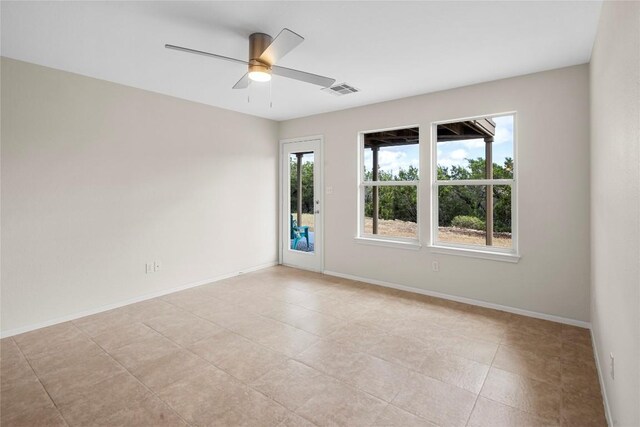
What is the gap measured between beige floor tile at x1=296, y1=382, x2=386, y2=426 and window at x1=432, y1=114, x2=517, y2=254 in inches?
96.9

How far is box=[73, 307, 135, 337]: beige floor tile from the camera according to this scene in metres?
3.07

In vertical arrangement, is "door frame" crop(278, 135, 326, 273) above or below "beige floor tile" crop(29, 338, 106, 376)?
above

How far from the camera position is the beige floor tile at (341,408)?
1841mm

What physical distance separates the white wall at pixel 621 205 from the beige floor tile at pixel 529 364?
1.03ft

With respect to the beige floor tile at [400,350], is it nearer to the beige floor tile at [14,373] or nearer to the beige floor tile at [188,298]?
the beige floor tile at [188,298]

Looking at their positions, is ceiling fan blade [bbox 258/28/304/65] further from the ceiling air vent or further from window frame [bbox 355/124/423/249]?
window frame [bbox 355/124/423/249]

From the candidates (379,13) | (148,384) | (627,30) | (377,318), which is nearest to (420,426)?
(377,318)

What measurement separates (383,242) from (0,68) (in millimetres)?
4418

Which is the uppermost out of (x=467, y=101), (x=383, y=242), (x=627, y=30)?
(x=467, y=101)

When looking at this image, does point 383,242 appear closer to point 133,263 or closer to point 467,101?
point 467,101

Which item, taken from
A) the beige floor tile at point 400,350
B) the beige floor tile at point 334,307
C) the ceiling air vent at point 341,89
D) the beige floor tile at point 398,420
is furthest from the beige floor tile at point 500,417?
the ceiling air vent at point 341,89

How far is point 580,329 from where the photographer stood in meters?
3.02

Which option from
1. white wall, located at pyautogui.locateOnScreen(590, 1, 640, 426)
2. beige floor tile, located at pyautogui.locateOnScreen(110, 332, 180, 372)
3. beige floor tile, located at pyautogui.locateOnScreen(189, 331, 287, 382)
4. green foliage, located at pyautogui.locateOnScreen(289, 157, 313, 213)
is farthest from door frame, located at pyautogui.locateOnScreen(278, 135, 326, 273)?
white wall, located at pyautogui.locateOnScreen(590, 1, 640, 426)

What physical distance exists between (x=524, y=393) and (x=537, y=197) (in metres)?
2.03
